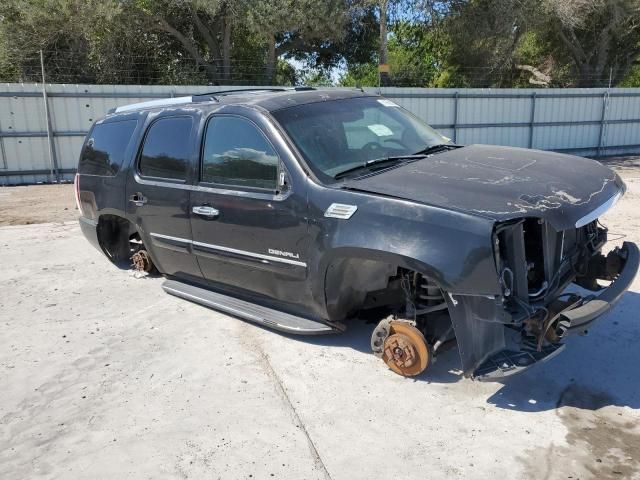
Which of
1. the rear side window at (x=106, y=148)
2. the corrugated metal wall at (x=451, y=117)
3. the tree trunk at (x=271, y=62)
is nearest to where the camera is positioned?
the rear side window at (x=106, y=148)

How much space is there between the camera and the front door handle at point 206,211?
14.2ft

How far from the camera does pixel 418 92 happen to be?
606 inches

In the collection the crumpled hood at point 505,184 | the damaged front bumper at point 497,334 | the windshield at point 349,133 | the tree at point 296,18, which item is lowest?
the damaged front bumper at point 497,334

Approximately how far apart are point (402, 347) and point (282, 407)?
0.85 m

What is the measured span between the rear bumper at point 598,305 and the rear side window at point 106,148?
4.09 meters

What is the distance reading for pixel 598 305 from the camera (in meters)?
3.22

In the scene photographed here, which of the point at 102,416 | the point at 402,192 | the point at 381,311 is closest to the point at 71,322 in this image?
the point at 102,416

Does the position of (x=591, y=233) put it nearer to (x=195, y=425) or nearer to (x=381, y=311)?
(x=381, y=311)

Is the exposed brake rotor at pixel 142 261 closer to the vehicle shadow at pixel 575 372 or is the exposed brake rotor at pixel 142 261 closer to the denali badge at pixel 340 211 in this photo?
the vehicle shadow at pixel 575 372

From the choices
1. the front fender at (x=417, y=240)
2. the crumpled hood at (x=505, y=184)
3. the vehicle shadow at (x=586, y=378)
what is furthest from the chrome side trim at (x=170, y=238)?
the vehicle shadow at (x=586, y=378)

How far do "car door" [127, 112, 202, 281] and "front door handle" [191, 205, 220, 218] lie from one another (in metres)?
0.13

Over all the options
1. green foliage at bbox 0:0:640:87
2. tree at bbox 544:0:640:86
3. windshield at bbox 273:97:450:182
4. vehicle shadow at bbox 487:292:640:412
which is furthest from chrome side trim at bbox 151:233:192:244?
tree at bbox 544:0:640:86

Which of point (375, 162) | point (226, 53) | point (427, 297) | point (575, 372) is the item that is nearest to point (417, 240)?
point (427, 297)

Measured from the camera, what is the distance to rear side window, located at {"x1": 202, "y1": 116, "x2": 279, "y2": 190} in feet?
13.2
